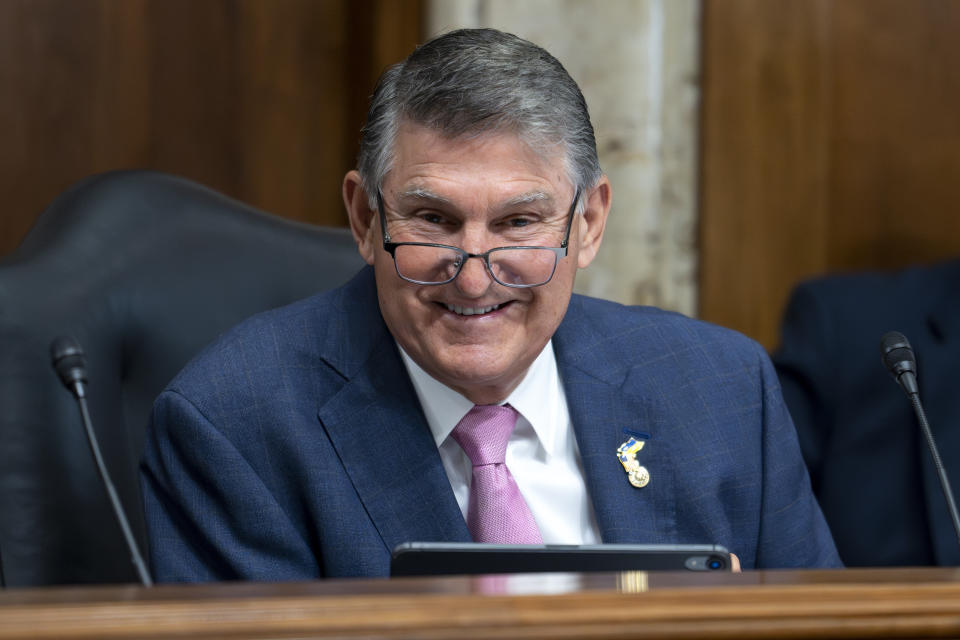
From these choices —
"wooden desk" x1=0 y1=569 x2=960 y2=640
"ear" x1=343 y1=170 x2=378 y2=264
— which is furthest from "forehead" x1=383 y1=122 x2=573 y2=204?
"wooden desk" x1=0 y1=569 x2=960 y2=640

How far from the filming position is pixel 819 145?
3008 mm

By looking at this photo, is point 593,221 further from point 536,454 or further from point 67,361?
point 67,361

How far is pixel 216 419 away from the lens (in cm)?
151

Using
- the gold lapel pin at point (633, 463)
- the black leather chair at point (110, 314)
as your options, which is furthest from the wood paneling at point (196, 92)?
the gold lapel pin at point (633, 463)

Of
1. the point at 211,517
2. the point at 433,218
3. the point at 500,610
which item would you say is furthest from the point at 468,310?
the point at 500,610

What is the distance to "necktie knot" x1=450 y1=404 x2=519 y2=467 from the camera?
1.60m

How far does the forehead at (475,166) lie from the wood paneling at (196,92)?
1.24 meters

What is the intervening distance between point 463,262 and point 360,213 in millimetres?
227

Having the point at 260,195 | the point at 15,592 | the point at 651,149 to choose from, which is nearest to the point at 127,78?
the point at 260,195

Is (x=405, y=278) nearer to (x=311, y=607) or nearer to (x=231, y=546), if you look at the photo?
(x=231, y=546)

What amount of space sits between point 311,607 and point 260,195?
2.08 meters

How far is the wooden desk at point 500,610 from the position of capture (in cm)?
81

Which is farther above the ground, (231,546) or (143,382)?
(143,382)

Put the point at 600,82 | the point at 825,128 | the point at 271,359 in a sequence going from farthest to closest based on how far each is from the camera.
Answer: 1. the point at 825,128
2. the point at 600,82
3. the point at 271,359
